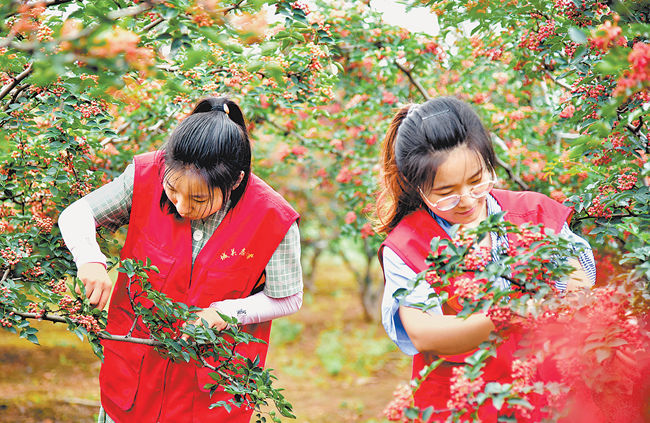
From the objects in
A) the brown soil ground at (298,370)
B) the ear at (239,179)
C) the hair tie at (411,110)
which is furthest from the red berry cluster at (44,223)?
the brown soil ground at (298,370)

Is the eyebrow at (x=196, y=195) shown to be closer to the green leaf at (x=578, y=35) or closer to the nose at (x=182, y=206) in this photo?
the nose at (x=182, y=206)

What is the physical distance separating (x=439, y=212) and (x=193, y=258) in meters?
0.79

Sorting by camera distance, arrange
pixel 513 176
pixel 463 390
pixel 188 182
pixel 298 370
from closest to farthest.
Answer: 1. pixel 463 390
2. pixel 188 182
3. pixel 513 176
4. pixel 298 370

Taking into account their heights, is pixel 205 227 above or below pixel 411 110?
below

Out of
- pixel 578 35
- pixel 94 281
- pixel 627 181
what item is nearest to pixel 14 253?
pixel 94 281

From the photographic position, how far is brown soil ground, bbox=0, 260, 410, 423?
10.9 feet

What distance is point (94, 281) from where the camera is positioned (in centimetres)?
146

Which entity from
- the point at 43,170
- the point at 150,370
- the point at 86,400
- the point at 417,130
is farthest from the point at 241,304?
the point at 86,400

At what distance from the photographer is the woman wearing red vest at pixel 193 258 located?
5.23 feet

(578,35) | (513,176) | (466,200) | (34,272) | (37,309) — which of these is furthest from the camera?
(513,176)

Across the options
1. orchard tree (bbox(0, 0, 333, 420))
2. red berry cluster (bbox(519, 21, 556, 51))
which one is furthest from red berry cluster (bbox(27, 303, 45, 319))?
red berry cluster (bbox(519, 21, 556, 51))

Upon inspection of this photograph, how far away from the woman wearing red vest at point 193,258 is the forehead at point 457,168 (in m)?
0.53

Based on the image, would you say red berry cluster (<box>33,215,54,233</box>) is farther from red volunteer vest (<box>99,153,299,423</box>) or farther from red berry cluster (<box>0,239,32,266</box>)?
red volunteer vest (<box>99,153,299,423</box>)

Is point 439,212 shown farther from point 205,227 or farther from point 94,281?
point 94,281
